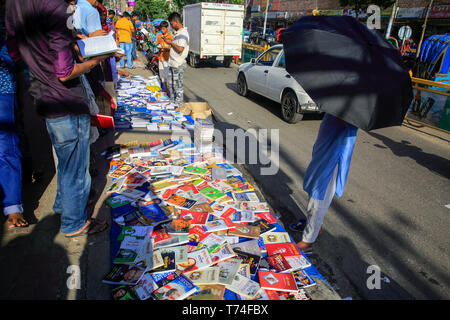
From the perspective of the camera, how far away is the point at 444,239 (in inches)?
117

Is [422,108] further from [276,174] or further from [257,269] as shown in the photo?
[257,269]

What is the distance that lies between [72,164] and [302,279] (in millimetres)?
2134

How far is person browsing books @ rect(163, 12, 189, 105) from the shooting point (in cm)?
588

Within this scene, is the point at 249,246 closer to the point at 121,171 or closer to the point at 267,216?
the point at 267,216

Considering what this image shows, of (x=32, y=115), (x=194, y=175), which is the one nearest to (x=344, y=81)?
(x=194, y=175)

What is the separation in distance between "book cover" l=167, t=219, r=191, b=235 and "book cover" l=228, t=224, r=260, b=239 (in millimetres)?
425

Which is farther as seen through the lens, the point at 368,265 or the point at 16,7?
the point at 368,265

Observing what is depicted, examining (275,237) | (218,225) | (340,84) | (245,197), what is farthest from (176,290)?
(340,84)

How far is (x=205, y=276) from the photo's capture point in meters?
2.15

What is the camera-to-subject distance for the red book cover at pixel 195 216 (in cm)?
278

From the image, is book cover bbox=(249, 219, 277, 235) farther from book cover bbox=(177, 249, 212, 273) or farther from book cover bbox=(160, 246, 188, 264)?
book cover bbox=(160, 246, 188, 264)

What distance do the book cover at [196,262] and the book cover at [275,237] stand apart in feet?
2.03

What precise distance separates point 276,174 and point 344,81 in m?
2.24
